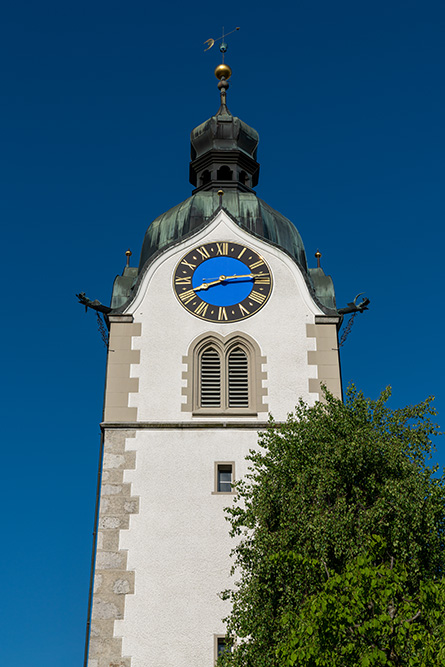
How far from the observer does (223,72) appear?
31.5 metres

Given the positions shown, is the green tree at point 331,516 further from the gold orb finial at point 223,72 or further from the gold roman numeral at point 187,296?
the gold orb finial at point 223,72

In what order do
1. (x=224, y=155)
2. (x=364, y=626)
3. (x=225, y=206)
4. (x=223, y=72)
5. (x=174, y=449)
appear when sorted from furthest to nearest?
(x=223, y=72), (x=224, y=155), (x=225, y=206), (x=174, y=449), (x=364, y=626)

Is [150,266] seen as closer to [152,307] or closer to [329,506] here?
[152,307]

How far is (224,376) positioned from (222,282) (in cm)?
239

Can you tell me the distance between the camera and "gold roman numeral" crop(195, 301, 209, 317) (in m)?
22.8

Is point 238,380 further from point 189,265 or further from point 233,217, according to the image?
point 233,217

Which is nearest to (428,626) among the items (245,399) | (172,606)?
(172,606)

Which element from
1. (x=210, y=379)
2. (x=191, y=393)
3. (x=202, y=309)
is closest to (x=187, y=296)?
(x=202, y=309)

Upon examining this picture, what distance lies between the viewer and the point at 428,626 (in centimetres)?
1404

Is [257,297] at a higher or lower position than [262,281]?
lower

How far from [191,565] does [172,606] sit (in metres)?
0.84

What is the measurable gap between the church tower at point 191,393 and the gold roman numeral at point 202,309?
6cm

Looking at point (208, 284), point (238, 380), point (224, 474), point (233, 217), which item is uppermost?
point (233, 217)

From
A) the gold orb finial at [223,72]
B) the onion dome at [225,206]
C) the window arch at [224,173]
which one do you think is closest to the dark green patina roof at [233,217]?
the onion dome at [225,206]
